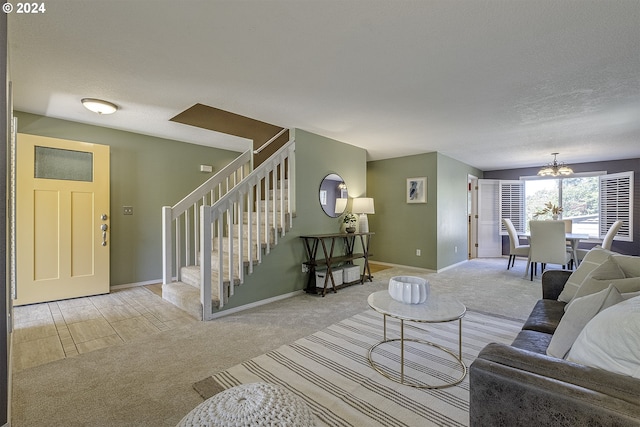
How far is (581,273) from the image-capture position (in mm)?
2049

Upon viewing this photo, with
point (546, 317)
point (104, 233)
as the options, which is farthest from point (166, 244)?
point (546, 317)

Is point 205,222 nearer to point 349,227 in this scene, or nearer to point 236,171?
point 236,171

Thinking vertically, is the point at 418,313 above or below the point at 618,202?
below

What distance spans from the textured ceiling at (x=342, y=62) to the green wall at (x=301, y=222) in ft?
1.73

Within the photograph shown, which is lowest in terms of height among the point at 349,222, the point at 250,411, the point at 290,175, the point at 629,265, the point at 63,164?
the point at 250,411

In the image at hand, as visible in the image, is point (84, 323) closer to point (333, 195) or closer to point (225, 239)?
point (225, 239)

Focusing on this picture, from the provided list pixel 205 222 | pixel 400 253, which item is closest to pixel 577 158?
pixel 400 253

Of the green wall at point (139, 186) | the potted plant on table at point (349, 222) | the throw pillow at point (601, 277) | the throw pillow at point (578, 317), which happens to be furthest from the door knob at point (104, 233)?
the throw pillow at point (601, 277)

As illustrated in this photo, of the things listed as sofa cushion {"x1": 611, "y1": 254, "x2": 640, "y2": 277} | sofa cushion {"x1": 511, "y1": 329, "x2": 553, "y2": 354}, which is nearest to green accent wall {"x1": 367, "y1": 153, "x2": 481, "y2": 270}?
sofa cushion {"x1": 611, "y1": 254, "x2": 640, "y2": 277}

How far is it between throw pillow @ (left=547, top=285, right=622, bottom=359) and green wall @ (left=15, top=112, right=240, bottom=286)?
4.75m

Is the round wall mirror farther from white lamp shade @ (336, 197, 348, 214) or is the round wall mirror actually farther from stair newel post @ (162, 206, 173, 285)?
stair newel post @ (162, 206, 173, 285)

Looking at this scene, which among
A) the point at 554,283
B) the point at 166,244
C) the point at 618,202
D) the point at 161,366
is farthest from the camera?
the point at 618,202

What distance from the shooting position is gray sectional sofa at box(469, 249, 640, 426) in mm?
761

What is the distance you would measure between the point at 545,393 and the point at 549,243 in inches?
187
